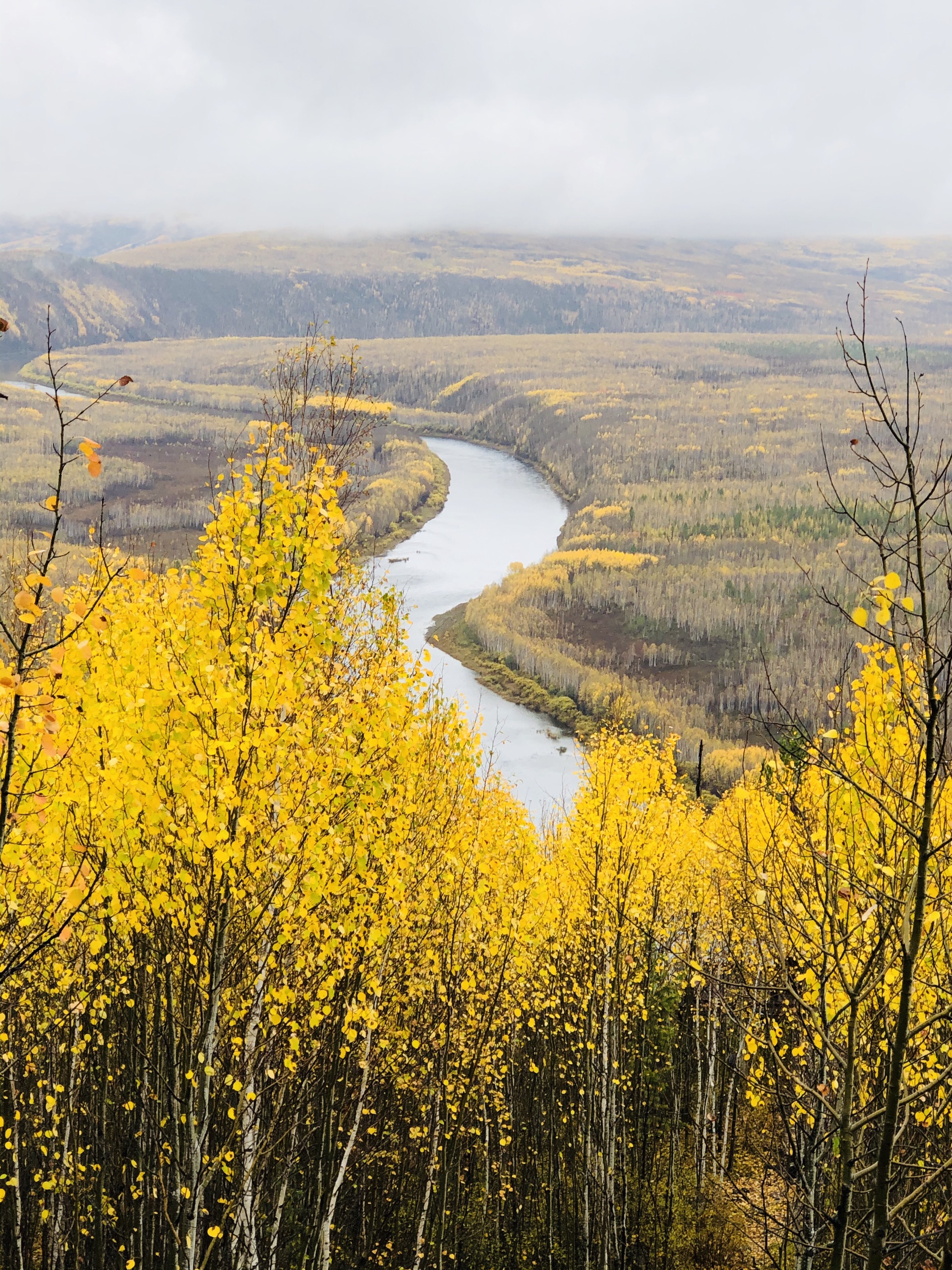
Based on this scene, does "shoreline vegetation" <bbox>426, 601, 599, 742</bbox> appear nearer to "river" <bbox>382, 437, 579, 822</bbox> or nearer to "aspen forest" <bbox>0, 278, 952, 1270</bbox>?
"river" <bbox>382, 437, 579, 822</bbox>

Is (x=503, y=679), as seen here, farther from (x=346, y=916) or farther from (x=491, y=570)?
(x=346, y=916)

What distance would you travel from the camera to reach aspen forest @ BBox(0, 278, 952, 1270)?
21.9 ft

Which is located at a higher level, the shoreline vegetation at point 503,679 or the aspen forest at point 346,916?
the aspen forest at point 346,916

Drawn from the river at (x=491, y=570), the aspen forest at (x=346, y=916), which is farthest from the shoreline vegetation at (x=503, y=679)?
the aspen forest at (x=346, y=916)

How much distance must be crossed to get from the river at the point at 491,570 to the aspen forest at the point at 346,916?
19.9 ft

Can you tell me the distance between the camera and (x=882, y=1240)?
17.2 feet

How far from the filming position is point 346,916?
10242 millimetres

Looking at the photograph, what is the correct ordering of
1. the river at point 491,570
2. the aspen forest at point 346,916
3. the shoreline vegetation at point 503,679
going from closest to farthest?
1. the aspen forest at point 346,916
2. the river at point 491,570
3. the shoreline vegetation at point 503,679

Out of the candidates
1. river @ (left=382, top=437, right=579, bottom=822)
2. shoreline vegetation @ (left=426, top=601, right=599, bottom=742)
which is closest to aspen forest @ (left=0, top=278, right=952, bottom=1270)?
river @ (left=382, top=437, right=579, bottom=822)

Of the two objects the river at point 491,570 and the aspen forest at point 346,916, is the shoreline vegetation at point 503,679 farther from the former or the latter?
the aspen forest at point 346,916

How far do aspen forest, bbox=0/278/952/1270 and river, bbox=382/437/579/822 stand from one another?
6.05 meters

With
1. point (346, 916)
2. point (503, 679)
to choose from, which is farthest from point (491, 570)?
point (346, 916)

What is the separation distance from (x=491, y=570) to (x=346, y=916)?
10848 cm

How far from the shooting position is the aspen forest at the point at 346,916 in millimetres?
6672
